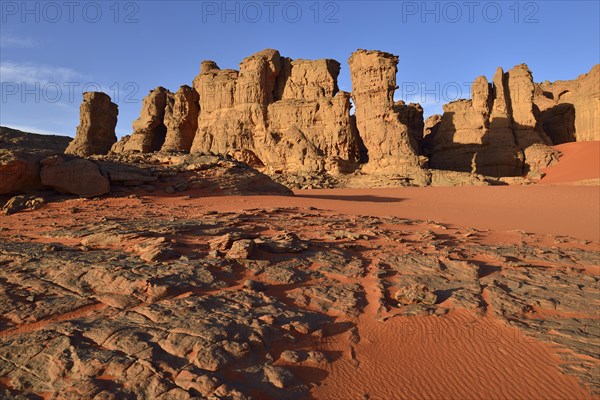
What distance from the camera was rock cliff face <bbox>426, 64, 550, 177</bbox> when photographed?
95.3ft

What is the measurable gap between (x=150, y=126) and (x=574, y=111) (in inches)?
1626

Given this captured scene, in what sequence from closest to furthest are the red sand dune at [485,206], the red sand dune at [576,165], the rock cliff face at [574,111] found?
the red sand dune at [485,206]
the red sand dune at [576,165]
the rock cliff face at [574,111]

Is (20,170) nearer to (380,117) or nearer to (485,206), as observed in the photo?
(485,206)

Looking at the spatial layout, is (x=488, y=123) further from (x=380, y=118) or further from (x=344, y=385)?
(x=344, y=385)

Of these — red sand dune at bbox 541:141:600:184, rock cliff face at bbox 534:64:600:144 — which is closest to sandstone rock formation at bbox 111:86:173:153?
red sand dune at bbox 541:141:600:184

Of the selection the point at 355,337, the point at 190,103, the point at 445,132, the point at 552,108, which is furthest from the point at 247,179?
the point at 552,108

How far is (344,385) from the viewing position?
2.72 metres

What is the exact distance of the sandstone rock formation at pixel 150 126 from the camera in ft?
117

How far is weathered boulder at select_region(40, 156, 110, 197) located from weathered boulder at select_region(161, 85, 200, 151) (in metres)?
25.0

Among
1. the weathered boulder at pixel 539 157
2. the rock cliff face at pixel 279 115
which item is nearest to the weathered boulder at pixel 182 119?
the rock cliff face at pixel 279 115

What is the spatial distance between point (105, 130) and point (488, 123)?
35.9 m

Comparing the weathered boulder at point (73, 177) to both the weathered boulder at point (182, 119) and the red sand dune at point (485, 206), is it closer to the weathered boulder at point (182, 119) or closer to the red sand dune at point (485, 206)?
the red sand dune at point (485, 206)

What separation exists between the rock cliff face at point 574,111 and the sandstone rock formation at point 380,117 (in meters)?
18.0

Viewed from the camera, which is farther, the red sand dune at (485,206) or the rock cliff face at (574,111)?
the rock cliff face at (574,111)
